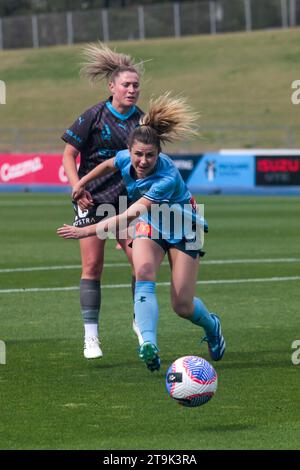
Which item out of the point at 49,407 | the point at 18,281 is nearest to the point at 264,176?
the point at 18,281

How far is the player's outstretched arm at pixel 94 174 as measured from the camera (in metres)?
9.46

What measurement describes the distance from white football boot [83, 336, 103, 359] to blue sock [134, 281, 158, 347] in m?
1.14

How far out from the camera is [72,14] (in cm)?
7356

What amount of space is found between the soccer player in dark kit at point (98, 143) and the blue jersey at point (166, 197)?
2.72 ft

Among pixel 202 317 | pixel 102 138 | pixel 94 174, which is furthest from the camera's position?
pixel 102 138

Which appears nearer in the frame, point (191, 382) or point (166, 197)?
point (191, 382)

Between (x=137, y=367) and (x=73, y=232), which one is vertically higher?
(x=73, y=232)

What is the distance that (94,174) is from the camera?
9.63 m

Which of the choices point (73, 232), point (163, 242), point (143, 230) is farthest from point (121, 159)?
point (73, 232)

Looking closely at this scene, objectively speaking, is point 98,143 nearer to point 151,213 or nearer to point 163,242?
point 151,213

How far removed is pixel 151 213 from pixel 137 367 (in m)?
1.26

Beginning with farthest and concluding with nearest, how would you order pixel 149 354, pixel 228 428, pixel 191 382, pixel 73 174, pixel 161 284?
pixel 161 284 < pixel 73 174 < pixel 149 354 < pixel 191 382 < pixel 228 428

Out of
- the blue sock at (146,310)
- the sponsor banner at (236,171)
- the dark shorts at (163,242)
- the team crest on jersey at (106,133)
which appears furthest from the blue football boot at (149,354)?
the sponsor banner at (236,171)

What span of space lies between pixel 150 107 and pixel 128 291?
18.3 ft
